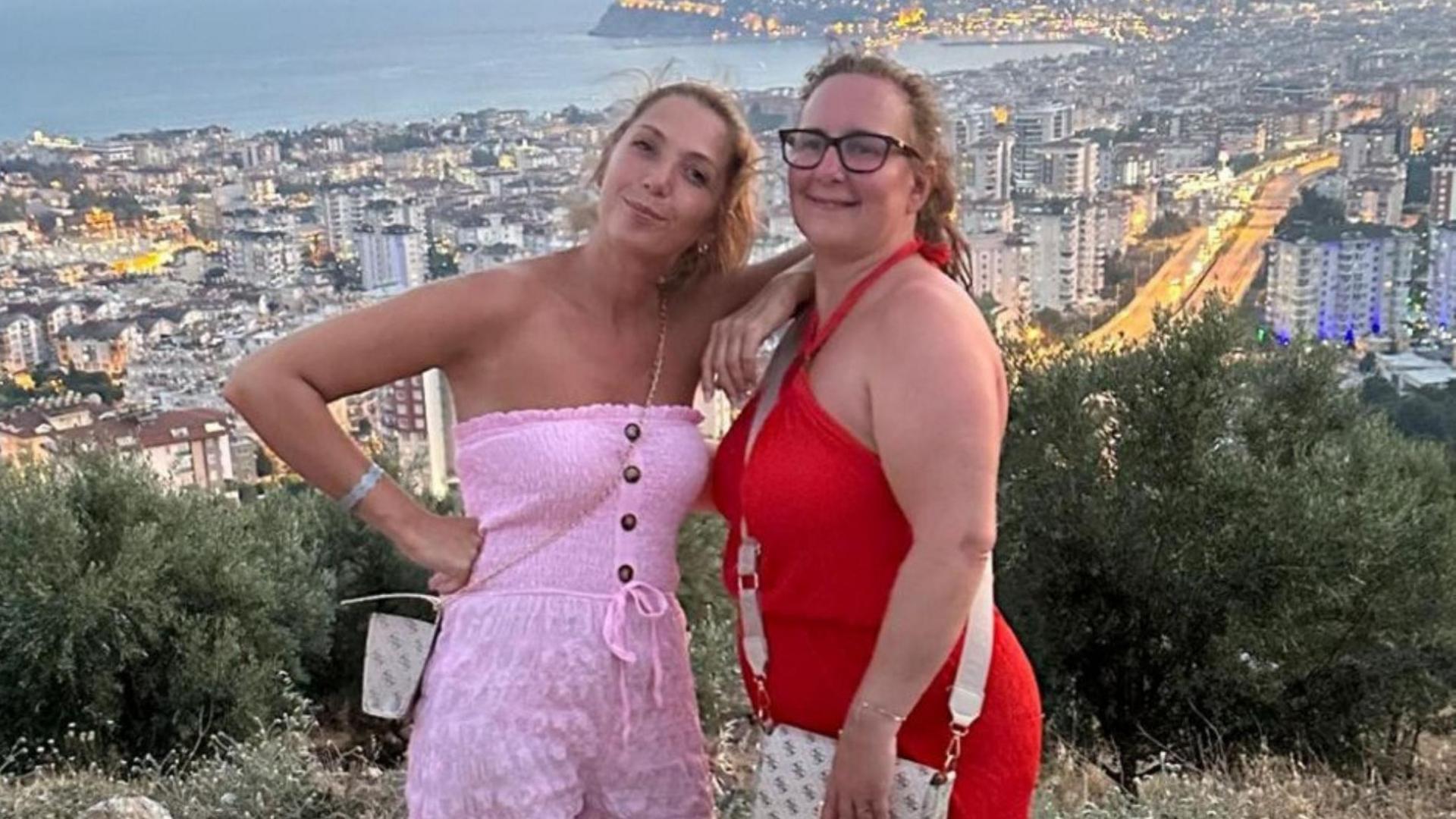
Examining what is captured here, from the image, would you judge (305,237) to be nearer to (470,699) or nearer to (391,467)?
(391,467)

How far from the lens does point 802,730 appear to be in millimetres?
1600

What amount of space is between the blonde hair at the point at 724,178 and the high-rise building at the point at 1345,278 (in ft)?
73.9

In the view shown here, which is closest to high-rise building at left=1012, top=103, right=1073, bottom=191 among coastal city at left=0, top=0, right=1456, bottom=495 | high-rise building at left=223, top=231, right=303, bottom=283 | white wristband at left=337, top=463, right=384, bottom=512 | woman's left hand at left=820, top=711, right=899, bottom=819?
coastal city at left=0, top=0, right=1456, bottom=495

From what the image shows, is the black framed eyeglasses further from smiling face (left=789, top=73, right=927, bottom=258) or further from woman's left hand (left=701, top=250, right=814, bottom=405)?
woman's left hand (left=701, top=250, right=814, bottom=405)

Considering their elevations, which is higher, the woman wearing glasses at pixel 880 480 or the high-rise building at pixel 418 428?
the woman wearing glasses at pixel 880 480

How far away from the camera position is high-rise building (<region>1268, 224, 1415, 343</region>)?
24250mm

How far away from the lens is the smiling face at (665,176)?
1.80 metres

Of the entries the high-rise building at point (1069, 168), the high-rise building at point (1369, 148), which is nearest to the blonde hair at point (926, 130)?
the high-rise building at point (1069, 168)

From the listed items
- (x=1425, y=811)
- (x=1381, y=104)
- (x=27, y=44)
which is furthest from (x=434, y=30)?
(x=1425, y=811)

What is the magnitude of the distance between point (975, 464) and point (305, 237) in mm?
37547

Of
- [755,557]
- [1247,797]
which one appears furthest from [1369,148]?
[755,557]

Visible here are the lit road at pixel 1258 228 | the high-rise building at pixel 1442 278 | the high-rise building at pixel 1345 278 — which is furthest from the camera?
the high-rise building at pixel 1442 278

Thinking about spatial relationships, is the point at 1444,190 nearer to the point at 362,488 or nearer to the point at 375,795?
the point at 375,795

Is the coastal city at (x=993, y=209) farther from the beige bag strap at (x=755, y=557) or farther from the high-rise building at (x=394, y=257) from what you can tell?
the beige bag strap at (x=755, y=557)
